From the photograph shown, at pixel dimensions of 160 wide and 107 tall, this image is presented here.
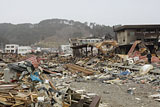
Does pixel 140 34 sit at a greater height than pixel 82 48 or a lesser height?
greater

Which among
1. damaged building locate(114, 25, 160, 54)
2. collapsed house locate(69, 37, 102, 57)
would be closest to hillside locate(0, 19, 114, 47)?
collapsed house locate(69, 37, 102, 57)

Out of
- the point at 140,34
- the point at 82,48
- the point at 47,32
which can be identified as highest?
the point at 47,32

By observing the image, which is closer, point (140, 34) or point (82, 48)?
point (140, 34)

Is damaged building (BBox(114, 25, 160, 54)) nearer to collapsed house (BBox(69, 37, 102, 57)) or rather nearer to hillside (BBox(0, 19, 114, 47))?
collapsed house (BBox(69, 37, 102, 57))

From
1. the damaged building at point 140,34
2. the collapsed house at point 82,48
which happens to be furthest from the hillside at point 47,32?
the damaged building at point 140,34

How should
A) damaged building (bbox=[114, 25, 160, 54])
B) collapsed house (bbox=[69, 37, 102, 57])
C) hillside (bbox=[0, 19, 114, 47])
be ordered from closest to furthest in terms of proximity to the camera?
collapsed house (bbox=[69, 37, 102, 57]) → damaged building (bbox=[114, 25, 160, 54]) → hillside (bbox=[0, 19, 114, 47])

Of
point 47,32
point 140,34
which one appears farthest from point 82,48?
point 47,32

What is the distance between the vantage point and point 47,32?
5325 inches

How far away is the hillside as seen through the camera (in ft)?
394

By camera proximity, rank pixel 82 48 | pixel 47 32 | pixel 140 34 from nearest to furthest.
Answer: pixel 140 34
pixel 82 48
pixel 47 32

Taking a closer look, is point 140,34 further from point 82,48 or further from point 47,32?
point 47,32

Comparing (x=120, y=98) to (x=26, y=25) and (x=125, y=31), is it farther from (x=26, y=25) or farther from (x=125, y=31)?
(x=26, y=25)

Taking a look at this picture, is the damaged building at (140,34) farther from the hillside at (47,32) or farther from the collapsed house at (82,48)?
the hillside at (47,32)

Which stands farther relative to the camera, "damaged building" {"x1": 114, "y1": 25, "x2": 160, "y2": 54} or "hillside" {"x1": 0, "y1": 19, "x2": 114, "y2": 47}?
"hillside" {"x1": 0, "y1": 19, "x2": 114, "y2": 47}
